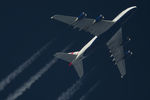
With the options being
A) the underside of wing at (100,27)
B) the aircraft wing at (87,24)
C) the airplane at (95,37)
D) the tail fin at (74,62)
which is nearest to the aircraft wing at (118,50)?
the airplane at (95,37)

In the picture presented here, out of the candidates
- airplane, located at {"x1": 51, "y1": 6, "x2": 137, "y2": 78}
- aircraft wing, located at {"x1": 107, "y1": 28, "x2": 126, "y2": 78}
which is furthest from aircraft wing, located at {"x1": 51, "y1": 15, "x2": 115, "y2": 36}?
aircraft wing, located at {"x1": 107, "y1": 28, "x2": 126, "y2": 78}

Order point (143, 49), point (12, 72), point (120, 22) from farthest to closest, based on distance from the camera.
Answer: point (143, 49) → point (12, 72) → point (120, 22)

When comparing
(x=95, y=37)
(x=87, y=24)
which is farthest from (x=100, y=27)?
(x=87, y=24)

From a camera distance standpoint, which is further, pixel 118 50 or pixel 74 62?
pixel 118 50

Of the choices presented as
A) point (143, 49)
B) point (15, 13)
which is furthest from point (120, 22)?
point (15, 13)

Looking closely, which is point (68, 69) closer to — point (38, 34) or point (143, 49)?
point (38, 34)

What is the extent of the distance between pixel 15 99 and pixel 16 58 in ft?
50.5

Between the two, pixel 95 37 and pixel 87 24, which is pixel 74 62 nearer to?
pixel 95 37

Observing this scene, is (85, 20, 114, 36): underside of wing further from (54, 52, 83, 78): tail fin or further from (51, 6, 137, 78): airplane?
(54, 52, 83, 78): tail fin

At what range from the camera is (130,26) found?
130 m

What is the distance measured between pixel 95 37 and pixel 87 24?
822 centimetres

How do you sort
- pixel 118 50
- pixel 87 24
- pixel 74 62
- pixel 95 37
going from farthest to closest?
pixel 118 50 → pixel 74 62 → pixel 95 37 → pixel 87 24

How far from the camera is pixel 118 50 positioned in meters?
130

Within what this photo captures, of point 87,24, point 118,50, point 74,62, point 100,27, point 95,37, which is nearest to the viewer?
point 87,24
